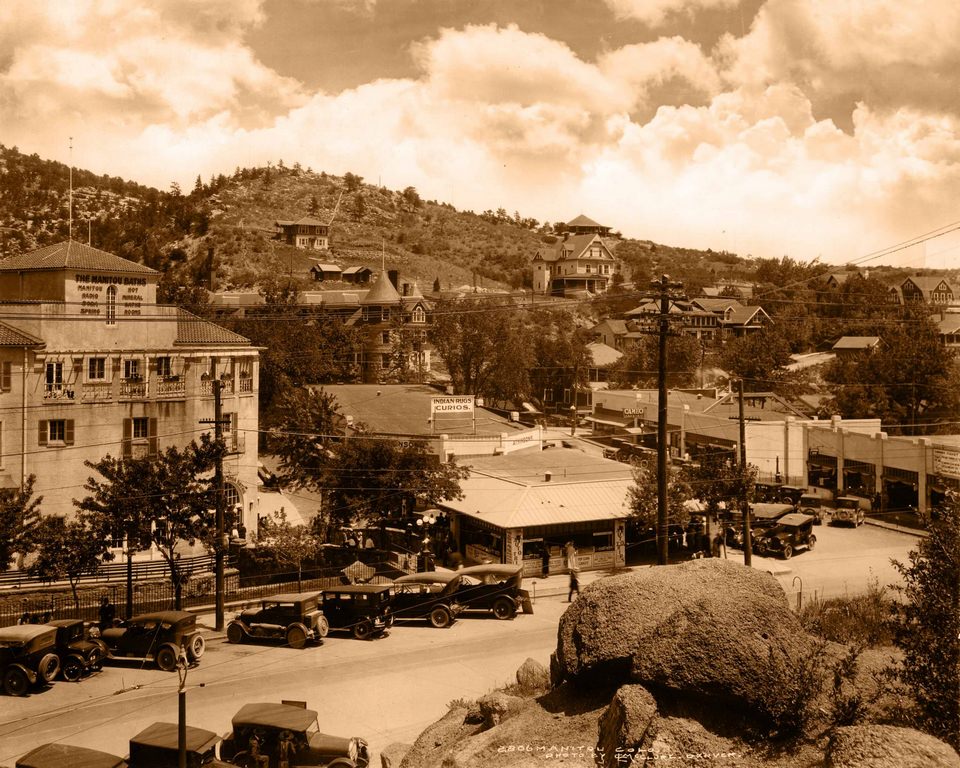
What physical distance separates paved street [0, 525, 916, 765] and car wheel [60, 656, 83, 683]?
22 centimetres

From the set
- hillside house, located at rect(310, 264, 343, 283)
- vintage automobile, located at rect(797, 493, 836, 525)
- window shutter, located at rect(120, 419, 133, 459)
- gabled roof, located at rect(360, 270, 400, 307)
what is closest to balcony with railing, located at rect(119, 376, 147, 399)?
window shutter, located at rect(120, 419, 133, 459)

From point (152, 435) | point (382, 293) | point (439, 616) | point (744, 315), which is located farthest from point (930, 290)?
point (439, 616)

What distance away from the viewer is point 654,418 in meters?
62.7

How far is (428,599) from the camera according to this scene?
84.0 feet

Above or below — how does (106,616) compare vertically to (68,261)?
below

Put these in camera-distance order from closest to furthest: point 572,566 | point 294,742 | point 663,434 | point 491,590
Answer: point 294,742
point 663,434
point 491,590
point 572,566

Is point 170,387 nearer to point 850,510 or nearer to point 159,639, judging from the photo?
point 159,639

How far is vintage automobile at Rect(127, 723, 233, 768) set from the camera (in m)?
13.9

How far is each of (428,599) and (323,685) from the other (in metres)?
6.02

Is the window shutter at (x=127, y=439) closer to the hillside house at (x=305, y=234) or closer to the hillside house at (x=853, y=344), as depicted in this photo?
the hillside house at (x=853, y=344)

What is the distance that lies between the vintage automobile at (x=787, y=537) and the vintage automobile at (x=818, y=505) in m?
4.28

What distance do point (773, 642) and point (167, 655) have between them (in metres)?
16.1

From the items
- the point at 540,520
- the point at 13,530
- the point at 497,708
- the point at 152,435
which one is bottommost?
the point at 540,520

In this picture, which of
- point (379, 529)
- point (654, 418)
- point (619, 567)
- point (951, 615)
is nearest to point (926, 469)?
point (619, 567)
